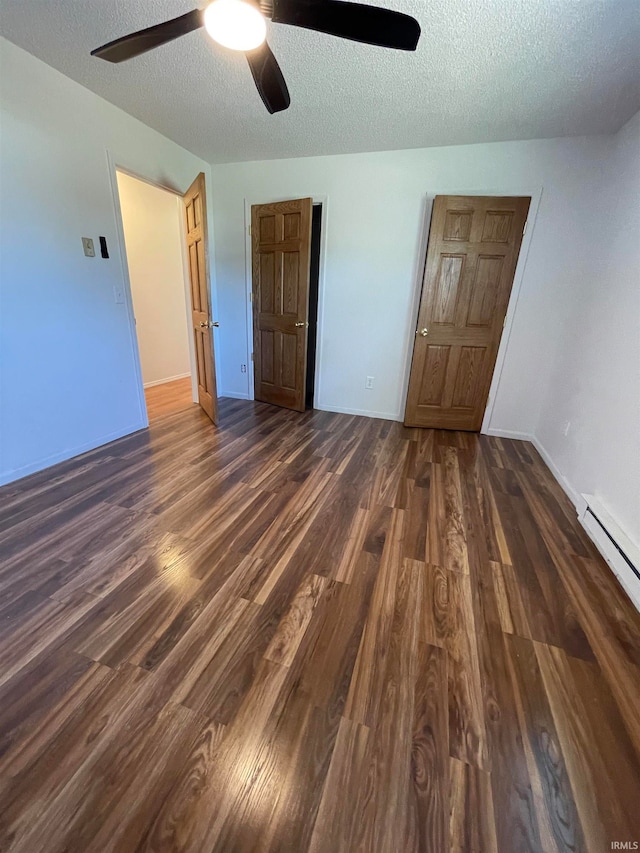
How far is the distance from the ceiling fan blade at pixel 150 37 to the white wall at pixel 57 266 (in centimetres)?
110

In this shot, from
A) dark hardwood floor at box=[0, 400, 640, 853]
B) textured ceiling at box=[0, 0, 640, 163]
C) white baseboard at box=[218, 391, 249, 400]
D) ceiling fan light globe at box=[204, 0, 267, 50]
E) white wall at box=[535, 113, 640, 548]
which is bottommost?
dark hardwood floor at box=[0, 400, 640, 853]

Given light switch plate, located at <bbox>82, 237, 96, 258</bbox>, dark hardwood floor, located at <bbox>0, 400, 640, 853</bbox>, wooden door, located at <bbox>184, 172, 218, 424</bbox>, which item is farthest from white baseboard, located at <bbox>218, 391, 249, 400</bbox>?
dark hardwood floor, located at <bbox>0, 400, 640, 853</bbox>

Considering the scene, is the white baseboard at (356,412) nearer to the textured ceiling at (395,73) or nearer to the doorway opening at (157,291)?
the doorway opening at (157,291)

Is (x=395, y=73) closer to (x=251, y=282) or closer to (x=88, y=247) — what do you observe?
(x=251, y=282)

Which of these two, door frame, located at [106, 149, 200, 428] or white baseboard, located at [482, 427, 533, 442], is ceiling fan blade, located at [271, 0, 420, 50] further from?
white baseboard, located at [482, 427, 533, 442]

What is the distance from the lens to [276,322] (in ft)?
12.2

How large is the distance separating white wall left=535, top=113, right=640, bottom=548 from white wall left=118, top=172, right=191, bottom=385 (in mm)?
3970

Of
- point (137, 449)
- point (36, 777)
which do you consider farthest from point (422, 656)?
point (137, 449)

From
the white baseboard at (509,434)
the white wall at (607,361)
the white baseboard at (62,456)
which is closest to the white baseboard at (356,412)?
the white baseboard at (509,434)

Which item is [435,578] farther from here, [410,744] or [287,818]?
[287,818]

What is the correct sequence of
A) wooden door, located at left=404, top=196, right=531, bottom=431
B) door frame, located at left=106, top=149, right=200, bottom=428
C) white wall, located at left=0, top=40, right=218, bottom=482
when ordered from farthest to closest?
wooden door, located at left=404, top=196, right=531, bottom=431 < door frame, located at left=106, top=149, right=200, bottom=428 < white wall, located at left=0, top=40, right=218, bottom=482

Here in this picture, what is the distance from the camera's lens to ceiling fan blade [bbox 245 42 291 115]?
140 centimetres

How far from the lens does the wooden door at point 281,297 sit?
3.33m

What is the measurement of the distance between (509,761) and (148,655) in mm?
1194
